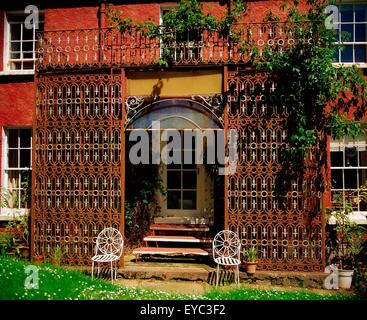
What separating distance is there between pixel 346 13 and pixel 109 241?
8037 millimetres

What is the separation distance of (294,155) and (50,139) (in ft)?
17.0

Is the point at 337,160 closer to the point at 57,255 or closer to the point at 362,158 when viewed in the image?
the point at 362,158

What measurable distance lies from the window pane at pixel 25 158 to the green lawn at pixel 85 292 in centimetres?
346

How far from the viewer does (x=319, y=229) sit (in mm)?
7945

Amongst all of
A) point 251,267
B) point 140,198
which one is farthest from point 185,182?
→ point 251,267

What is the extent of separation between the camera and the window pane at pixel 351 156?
9680mm

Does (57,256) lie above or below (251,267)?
above

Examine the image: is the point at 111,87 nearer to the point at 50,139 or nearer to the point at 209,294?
the point at 50,139

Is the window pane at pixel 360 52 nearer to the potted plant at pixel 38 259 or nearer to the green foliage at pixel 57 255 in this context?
the green foliage at pixel 57 255

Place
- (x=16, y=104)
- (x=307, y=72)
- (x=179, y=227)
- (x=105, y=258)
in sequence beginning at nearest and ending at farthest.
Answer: (x=307, y=72) → (x=105, y=258) → (x=179, y=227) → (x=16, y=104)

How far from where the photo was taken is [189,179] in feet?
37.6

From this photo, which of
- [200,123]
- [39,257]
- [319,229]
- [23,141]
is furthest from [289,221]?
[23,141]

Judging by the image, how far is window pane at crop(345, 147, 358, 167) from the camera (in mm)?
9680

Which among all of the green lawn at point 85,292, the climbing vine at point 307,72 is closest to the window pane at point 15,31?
the climbing vine at point 307,72
